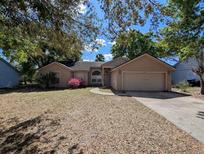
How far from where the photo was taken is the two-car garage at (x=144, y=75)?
21297 millimetres

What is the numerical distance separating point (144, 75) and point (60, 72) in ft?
38.9

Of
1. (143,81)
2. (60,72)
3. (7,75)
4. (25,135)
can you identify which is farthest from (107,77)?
(25,135)

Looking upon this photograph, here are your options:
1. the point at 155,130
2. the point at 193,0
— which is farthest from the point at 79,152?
the point at 193,0

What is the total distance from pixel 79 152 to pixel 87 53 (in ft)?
13.8

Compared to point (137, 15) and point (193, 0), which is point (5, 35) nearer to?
point (137, 15)

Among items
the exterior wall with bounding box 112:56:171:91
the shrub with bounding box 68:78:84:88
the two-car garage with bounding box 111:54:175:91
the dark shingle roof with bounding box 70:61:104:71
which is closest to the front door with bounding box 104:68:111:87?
the dark shingle roof with bounding box 70:61:104:71

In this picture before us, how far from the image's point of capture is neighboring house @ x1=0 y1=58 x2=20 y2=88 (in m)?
28.3

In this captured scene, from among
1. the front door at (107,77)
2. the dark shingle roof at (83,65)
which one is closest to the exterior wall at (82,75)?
the dark shingle roof at (83,65)

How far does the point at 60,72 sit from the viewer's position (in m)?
28.1

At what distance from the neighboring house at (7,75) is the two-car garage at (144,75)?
16.3 metres

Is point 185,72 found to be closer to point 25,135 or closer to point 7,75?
point 7,75

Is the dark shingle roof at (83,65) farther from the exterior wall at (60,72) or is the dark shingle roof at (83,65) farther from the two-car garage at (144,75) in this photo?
the two-car garage at (144,75)

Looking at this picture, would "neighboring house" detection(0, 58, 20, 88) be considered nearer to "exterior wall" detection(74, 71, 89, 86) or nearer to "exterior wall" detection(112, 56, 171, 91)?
"exterior wall" detection(74, 71, 89, 86)

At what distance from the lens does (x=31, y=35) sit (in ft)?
24.9
